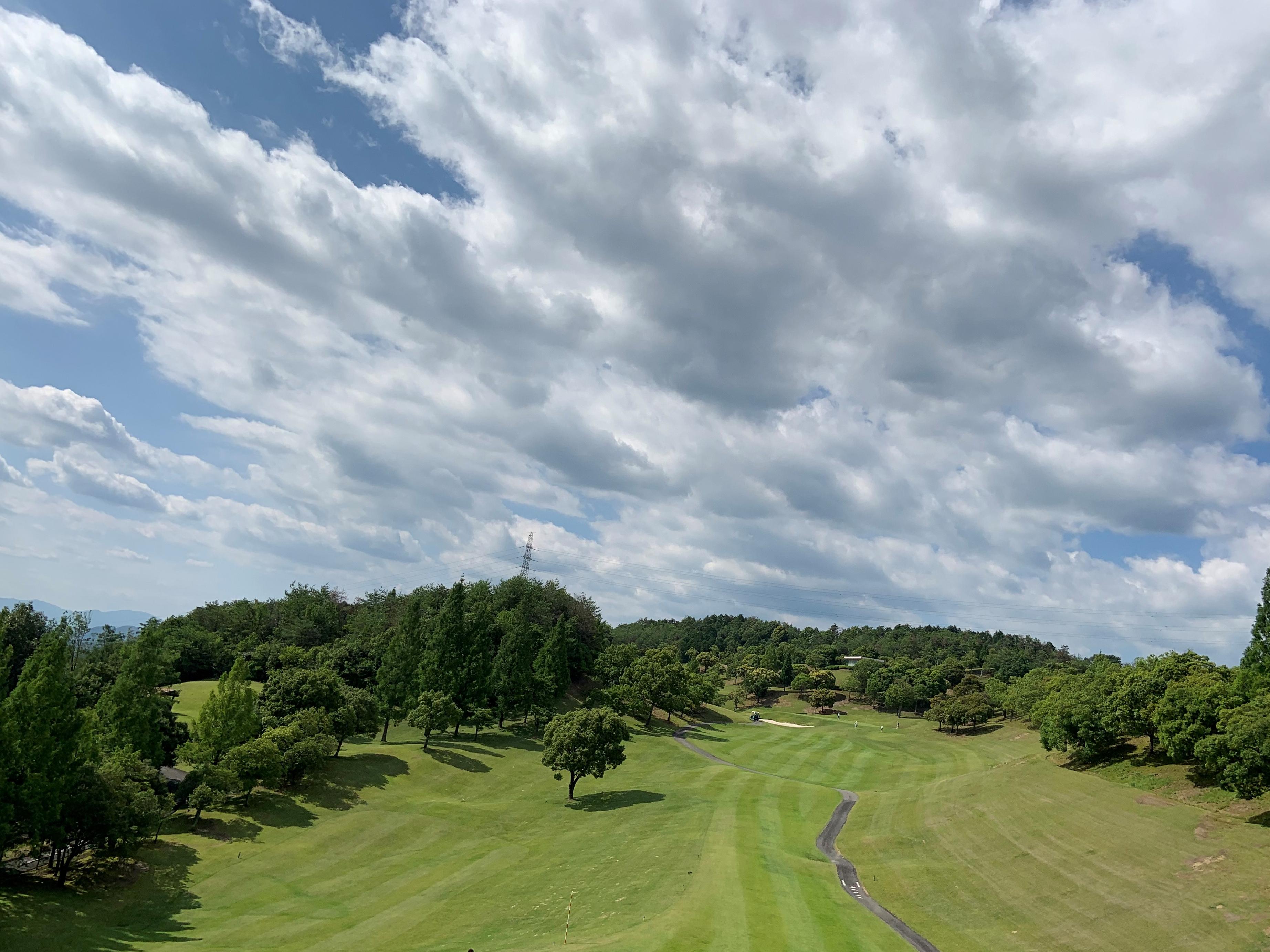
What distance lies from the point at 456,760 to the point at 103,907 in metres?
41.3

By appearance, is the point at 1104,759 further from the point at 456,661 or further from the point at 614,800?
the point at 456,661

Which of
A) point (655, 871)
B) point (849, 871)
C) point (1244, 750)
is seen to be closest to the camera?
point (655, 871)

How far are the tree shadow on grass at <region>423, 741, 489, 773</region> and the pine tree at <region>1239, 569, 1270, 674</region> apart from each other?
84.2 m

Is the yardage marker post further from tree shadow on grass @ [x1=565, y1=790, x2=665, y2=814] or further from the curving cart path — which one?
tree shadow on grass @ [x1=565, y1=790, x2=665, y2=814]

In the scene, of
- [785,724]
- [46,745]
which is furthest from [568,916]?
[785,724]

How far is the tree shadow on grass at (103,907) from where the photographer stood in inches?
1412

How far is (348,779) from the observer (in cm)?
6894

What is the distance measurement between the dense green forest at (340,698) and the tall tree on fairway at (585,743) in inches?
29.8

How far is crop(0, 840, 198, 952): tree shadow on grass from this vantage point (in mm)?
35875

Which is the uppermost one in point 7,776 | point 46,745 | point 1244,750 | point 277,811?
point 1244,750

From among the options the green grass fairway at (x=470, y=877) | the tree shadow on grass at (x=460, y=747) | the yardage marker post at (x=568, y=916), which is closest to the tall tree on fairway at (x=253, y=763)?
the green grass fairway at (x=470, y=877)

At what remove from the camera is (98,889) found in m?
43.0

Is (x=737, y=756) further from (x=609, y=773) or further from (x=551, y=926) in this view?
(x=551, y=926)

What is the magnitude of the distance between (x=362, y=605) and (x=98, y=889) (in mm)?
128141
